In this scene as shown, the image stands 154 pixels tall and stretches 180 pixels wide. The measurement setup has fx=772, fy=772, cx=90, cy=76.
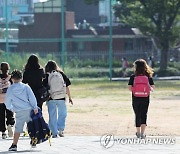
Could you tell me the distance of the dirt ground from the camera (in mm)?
18564

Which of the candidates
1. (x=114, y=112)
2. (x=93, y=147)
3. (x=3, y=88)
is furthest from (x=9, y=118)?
(x=114, y=112)

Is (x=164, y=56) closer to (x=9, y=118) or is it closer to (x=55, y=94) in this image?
(x=55, y=94)

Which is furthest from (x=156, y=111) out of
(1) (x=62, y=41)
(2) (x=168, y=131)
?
(1) (x=62, y=41)

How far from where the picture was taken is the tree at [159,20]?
5394cm

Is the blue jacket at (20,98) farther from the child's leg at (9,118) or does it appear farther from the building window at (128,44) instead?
the building window at (128,44)

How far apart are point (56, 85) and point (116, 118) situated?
5.78m

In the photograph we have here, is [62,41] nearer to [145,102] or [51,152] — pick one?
[145,102]

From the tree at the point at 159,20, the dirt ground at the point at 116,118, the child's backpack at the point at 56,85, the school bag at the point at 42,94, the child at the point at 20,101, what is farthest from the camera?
the tree at the point at 159,20

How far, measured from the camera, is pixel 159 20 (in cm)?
5459

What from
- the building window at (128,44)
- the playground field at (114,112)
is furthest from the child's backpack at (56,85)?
the building window at (128,44)

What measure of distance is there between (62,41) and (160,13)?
11074mm

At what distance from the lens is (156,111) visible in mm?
25078

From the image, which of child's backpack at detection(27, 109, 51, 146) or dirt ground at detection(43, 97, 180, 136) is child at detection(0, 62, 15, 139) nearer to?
dirt ground at detection(43, 97, 180, 136)

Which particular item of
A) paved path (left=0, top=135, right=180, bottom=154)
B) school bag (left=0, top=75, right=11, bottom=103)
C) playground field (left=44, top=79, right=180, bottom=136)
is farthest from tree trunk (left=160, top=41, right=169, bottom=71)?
paved path (left=0, top=135, right=180, bottom=154)
